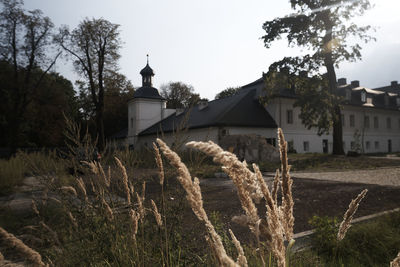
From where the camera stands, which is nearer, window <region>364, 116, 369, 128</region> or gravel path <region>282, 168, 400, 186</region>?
gravel path <region>282, 168, 400, 186</region>

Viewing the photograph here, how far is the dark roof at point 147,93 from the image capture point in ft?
134

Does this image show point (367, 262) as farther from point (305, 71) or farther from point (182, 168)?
point (305, 71)

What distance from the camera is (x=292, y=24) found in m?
21.1

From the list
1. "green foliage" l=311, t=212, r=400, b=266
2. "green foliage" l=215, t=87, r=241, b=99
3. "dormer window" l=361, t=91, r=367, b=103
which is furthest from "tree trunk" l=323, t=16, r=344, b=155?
"green foliage" l=215, t=87, r=241, b=99

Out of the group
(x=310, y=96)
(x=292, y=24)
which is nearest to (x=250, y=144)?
(x=310, y=96)

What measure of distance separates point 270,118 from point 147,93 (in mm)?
19899

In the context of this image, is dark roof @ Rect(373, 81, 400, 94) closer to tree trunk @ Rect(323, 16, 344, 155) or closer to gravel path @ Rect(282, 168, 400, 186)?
tree trunk @ Rect(323, 16, 344, 155)

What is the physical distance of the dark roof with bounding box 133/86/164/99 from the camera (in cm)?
4091

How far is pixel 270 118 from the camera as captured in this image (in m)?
29.7

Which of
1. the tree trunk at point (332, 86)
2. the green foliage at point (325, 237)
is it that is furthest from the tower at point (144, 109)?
the green foliage at point (325, 237)

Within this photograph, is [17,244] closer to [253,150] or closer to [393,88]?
[253,150]

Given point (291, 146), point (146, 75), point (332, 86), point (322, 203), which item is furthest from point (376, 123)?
point (322, 203)

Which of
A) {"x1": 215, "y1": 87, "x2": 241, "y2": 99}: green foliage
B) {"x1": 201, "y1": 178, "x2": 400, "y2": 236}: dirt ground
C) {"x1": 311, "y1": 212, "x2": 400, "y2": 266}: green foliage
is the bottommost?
{"x1": 201, "y1": 178, "x2": 400, "y2": 236}: dirt ground

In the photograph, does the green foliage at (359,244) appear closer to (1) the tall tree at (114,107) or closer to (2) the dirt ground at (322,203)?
(2) the dirt ground at (322,203)
